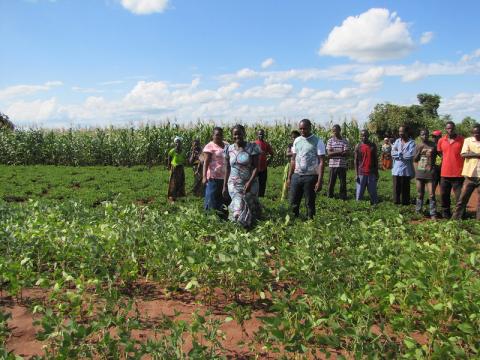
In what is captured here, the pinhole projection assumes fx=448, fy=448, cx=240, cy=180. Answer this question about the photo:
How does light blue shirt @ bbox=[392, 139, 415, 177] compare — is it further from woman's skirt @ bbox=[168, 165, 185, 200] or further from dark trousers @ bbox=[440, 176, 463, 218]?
woman's skirt @ bbox=[168, 165, 185, 200]

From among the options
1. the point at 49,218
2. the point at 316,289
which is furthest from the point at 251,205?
the point at 316,289

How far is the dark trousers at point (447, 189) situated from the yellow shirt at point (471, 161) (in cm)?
55

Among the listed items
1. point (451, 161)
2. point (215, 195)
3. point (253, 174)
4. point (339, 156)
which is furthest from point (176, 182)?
point (451, 161)

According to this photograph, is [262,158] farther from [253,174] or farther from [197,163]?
[253,174]

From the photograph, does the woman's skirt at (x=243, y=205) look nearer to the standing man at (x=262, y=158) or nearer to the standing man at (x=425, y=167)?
the standing man at (x=262, y=158)

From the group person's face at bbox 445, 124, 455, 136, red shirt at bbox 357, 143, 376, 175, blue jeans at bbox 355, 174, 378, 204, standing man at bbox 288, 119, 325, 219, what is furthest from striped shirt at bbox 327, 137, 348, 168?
standing man at bbox 288, 119, 325, 219

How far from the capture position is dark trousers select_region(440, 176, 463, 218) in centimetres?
862

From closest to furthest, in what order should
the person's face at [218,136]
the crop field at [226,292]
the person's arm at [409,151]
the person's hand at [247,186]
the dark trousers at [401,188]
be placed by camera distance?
the crop field at [226,292]
the person's hand at [247,186]
the person's face at [218,136]
the person's arm at [409,151]
the dark trousers at [401,188]

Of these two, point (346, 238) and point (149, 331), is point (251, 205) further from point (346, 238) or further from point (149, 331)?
point (149, 331)

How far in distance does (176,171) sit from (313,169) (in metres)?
4.26

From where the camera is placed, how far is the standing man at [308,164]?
7.12m

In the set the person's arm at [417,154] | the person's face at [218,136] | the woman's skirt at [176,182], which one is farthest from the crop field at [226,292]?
the woman's skirt at [176,182]

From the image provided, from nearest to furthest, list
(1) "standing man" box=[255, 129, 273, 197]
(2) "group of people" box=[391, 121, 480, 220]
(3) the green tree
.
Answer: (2) "group of people" box=[391, 121, 480, 220] → (1) "standing man" box=[255, 129, 273, 197] → (3) the green tree

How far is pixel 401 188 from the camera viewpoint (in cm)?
994
